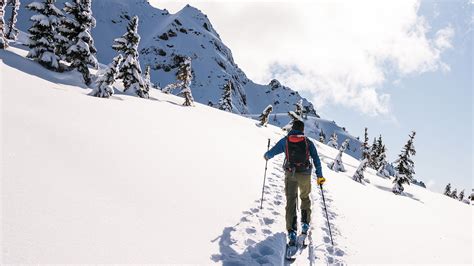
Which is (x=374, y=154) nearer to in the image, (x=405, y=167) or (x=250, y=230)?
(x=405, y=167)

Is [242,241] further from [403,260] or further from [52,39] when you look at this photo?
[52,39]

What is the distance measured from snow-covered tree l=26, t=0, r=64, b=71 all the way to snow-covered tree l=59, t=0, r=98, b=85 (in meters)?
1.10

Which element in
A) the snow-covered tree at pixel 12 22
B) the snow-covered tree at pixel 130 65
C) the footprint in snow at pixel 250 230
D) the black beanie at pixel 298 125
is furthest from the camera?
the snow-covered tree at pixel 12 22

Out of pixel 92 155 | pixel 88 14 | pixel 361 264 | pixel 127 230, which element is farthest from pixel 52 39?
pixel 361 264

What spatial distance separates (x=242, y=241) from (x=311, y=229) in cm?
236

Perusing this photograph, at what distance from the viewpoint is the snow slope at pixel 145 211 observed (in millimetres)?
4324

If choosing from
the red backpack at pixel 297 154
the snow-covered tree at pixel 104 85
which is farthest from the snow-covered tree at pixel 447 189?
the red backpack at pixel 297 154

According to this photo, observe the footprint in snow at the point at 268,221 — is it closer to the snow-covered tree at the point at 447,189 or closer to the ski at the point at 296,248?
the ski at the point at 296,248

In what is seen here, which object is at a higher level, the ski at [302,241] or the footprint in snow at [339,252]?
the ski at [302,241]

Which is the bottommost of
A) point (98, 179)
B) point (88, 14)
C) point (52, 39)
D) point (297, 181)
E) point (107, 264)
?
point (107, 264)

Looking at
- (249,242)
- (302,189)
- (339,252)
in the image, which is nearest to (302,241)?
(339,252)

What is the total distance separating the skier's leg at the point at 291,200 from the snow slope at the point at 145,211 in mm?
450

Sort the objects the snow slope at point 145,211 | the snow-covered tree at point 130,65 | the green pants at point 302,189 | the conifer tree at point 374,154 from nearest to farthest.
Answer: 1. the snow slope at point 145,211
2. the green pants at point 302,189
3. the snow-covered tree at point 130,65
4. the conifer tree at point 374,154

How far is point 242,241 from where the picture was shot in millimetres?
5949
